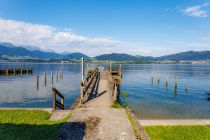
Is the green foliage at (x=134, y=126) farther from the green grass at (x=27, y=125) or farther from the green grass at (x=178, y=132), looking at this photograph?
the green grass at (x=27, y=125)

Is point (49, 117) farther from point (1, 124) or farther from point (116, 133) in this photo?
point (116, 133)

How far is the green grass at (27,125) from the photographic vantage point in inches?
387

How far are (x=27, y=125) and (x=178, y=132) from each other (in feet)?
26.3

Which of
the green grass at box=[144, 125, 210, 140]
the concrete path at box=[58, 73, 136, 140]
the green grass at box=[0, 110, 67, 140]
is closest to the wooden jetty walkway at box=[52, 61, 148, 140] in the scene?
the concrete path at box=[58, 73, 136, 140]

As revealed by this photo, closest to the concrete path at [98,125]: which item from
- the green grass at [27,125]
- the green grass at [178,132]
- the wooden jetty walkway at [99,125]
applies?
the wooden jetty walkway at [99,125]

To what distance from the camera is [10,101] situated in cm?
3328

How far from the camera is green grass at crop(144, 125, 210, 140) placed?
38.0 ft

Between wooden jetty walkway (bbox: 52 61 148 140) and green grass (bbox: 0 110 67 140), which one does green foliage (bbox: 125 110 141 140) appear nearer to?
wooden jetty walkway (bbox: 52 61 148 140)

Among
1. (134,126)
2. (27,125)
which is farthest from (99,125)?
(27,125)

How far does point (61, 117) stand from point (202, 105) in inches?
1011

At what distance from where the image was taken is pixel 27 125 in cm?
1144

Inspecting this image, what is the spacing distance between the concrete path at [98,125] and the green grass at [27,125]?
2.21 feet

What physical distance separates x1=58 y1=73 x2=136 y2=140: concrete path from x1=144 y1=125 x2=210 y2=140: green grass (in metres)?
1.55

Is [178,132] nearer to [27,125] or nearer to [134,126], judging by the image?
[134,126]
